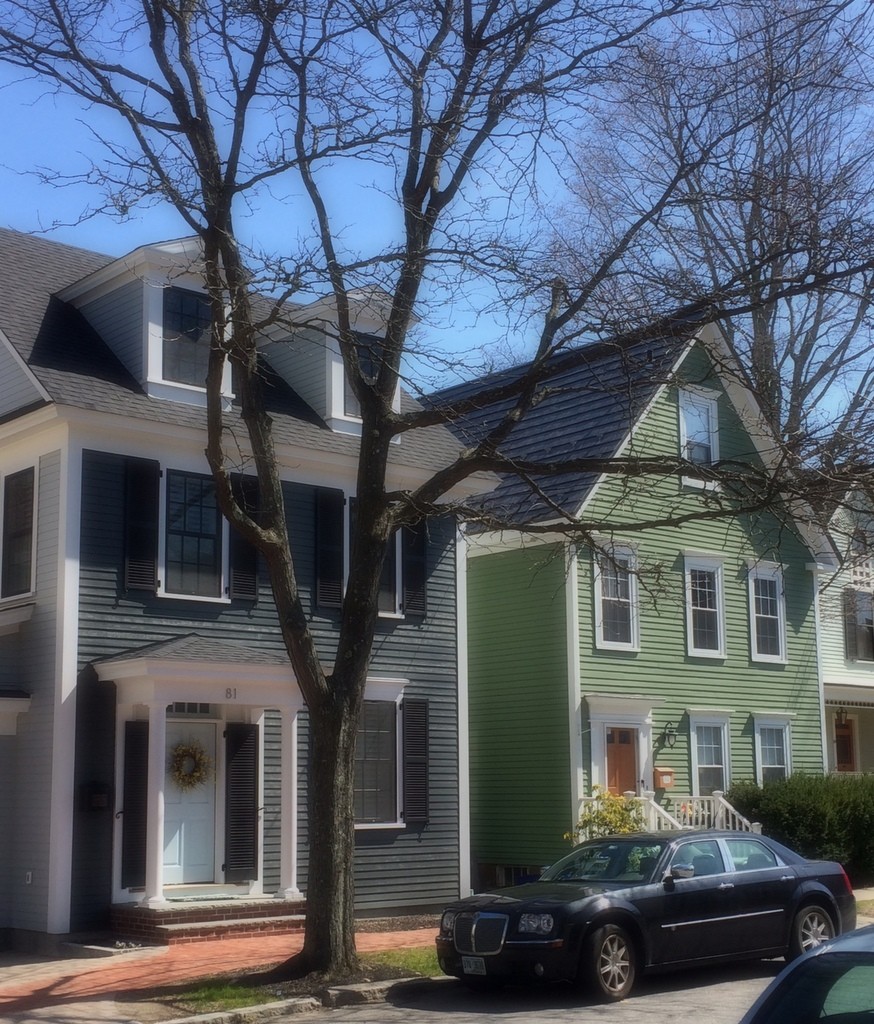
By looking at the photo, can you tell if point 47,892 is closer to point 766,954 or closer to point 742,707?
point 766,954

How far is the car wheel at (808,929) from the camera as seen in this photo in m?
12.8

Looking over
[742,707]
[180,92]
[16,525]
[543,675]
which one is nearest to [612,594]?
[543,675]

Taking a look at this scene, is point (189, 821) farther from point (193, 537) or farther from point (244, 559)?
point (193, 537)

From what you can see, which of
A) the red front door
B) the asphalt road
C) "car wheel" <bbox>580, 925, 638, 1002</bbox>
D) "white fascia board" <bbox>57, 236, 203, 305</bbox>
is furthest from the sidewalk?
"white fascia board" <bbox>57, 236, 203, 305</bbox>

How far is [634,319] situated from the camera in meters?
12.2

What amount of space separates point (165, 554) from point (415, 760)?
190 inches

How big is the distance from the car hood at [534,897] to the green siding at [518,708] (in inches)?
359

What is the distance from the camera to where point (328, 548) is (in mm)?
18656

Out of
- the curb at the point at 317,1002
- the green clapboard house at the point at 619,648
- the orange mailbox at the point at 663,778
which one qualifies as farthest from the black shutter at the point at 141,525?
the orange mailbox at the point at 663,778

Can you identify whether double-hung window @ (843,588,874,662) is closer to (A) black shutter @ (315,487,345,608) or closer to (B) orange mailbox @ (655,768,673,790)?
(B) orange mailbox @ (655,768,673,790)

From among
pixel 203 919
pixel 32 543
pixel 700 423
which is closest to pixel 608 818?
pixel 203 919

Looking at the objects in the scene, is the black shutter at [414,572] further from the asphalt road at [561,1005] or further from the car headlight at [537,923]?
the car headlight at [537,923]

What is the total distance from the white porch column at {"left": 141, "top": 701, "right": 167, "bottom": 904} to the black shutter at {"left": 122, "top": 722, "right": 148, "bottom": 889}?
0.23 metres

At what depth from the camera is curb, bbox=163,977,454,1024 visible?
420 inches
